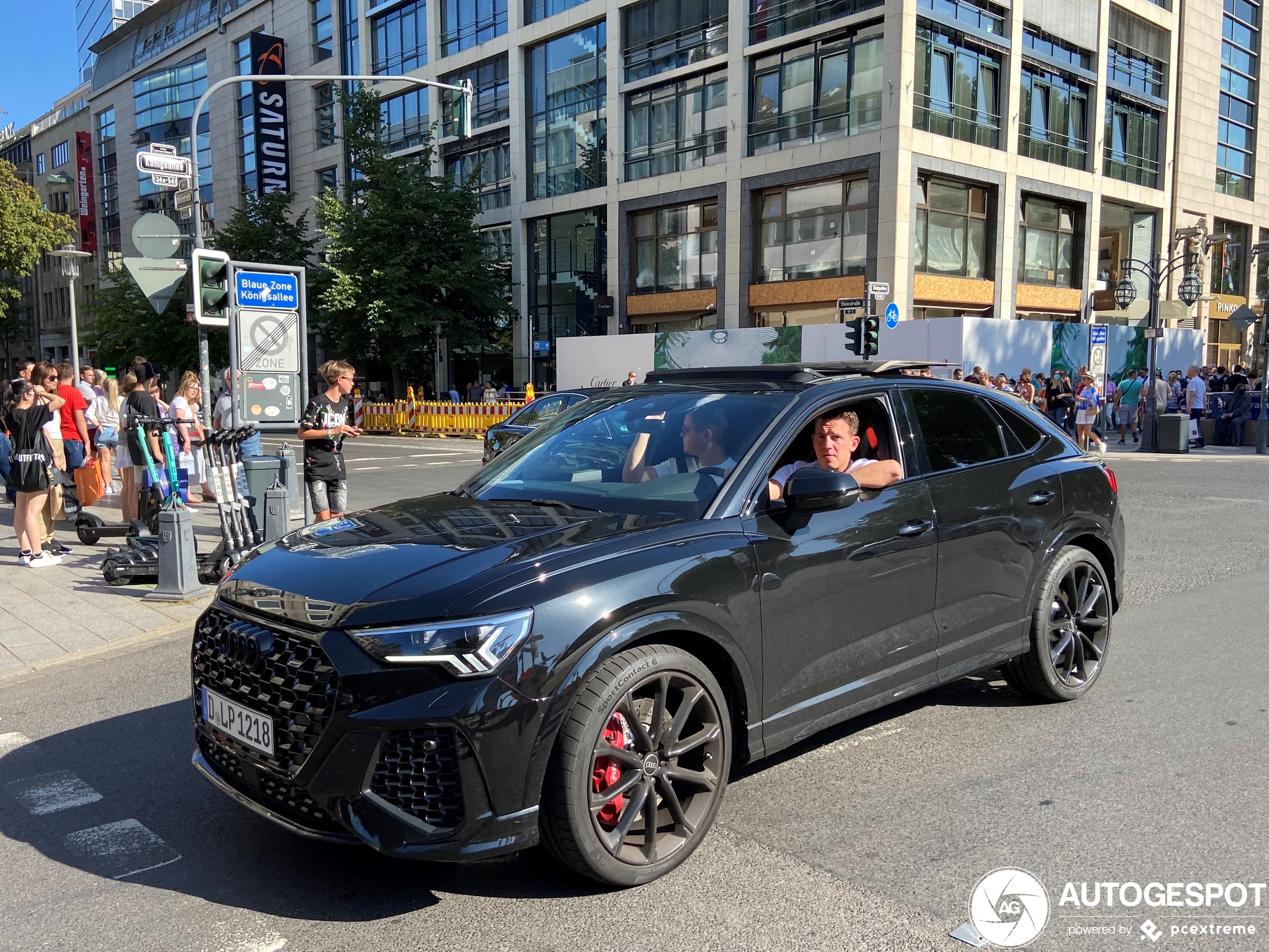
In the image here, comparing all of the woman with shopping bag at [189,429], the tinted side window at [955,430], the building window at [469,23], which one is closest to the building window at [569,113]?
the building window at [469,23]

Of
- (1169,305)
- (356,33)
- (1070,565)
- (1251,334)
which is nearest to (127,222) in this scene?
(356,33)

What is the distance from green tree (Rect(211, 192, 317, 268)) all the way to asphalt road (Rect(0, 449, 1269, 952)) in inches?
1557

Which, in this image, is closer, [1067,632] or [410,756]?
[410,756]

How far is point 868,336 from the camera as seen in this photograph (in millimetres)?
19891

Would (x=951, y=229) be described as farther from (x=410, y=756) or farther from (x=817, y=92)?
(x=410, y=756)

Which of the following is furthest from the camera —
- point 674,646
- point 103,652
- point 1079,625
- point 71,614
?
point 71,614

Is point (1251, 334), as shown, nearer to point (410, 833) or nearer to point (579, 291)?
point (579, 291)

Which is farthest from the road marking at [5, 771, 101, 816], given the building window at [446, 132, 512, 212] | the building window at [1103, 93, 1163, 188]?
the building window at [1103, 93, 1163, 188]

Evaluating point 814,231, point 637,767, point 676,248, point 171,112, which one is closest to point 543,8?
point 676,248

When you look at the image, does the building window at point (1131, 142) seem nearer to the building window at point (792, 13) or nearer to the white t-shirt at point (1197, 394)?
the building window at point (792, 13)

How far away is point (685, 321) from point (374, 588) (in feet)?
105

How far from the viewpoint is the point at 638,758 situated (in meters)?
3.06

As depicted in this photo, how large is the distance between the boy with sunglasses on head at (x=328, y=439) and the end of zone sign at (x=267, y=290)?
5.21 feet

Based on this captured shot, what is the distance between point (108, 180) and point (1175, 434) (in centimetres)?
7022
